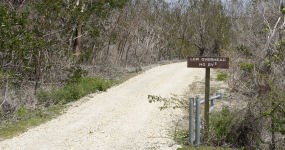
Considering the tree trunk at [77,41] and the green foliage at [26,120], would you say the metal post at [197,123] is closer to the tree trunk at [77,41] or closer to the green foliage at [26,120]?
the green foliage at [26,120]

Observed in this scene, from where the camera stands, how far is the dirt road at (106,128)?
10766mm

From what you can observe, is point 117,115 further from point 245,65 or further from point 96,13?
point 96,13

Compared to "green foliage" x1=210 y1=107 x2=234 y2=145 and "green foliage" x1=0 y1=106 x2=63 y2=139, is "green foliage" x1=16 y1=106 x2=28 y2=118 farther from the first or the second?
"green foliage" x1=210 y1=107 x2=234 y2=145

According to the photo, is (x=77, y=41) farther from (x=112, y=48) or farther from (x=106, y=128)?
(x=106, y=128)

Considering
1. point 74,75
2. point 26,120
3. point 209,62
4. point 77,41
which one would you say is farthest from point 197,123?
point 77,41

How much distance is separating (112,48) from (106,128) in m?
18.8

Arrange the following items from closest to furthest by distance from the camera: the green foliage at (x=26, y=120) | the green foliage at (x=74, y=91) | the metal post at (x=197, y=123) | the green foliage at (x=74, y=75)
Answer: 1. the metal post at (x=197, y=123)
2. the green foliage at (x=26, y=120)
3. the green foliage at (x=74, y=91)
4. the green foliage at (x=74, y=75)

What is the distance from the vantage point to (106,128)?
1259 cm

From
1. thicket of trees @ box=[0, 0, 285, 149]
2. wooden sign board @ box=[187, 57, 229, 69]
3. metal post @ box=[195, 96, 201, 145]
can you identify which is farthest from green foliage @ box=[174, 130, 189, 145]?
wooden sign board @ box=[187, 57, 229, 69]

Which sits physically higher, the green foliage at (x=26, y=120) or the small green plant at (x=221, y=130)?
the small green plant at (x=221, y=130)

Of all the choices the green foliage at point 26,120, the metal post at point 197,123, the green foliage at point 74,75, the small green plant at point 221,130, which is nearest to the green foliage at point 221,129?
the small green plant at point 221,130

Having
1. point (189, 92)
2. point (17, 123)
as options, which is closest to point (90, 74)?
→ point (189, 92)

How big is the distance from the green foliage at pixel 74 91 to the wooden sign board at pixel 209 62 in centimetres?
711

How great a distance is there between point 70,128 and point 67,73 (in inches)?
296
